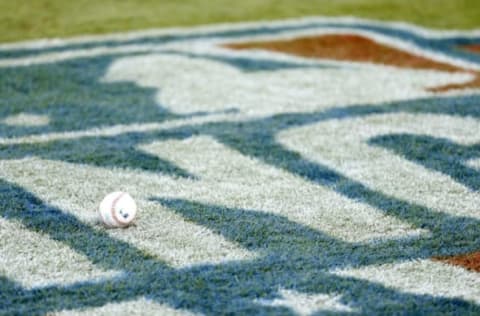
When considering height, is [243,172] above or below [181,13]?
below

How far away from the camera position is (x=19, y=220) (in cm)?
439

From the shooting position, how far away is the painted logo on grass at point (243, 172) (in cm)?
370

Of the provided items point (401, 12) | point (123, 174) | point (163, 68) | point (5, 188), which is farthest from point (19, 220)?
point (401, 12)

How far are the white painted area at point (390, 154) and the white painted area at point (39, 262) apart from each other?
1.61m

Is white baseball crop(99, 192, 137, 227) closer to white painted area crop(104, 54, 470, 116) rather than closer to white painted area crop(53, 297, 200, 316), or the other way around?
white painted area crop(53, 297, 200, 316)

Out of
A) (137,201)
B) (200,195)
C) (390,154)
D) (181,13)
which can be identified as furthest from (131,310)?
(181,13)

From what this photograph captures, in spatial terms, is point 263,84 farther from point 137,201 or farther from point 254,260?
point 254,260

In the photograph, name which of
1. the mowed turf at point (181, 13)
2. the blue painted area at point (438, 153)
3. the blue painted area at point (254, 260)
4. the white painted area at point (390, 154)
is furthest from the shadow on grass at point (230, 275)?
the mowed turf at point (181, 13)

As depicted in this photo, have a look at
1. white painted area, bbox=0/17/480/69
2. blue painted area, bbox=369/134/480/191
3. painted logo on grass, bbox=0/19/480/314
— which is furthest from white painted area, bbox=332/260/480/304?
white painted area, bbox=0/17/480/69

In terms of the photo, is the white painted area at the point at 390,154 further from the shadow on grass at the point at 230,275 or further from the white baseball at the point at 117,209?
the white baseball at the point at 117,209

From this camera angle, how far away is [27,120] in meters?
6.16

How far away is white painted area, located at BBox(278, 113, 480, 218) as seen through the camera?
4796 mm

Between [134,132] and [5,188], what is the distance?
4.03 ft

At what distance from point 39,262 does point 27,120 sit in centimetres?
238
